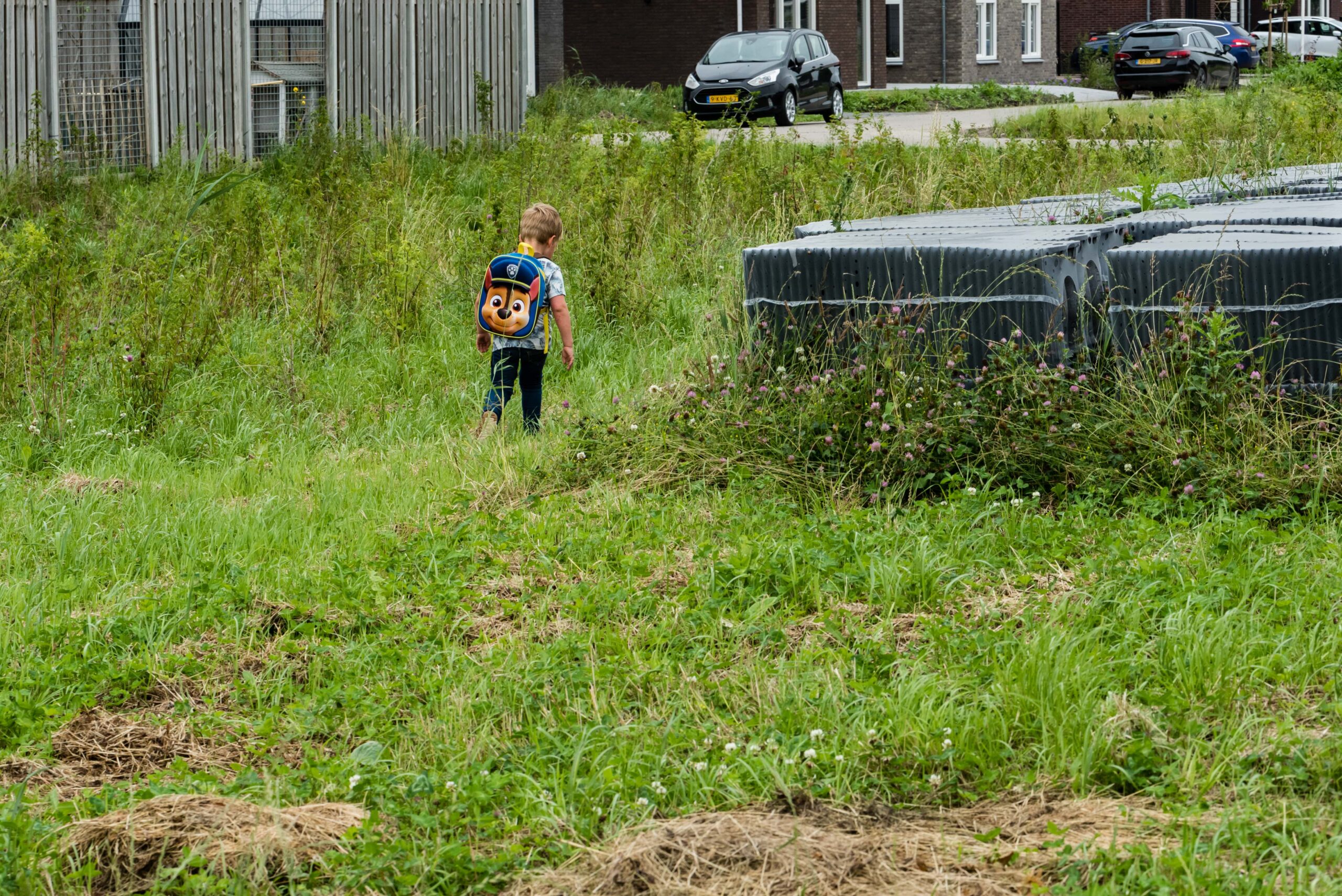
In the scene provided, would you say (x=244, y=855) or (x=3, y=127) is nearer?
(x=244, y=855)

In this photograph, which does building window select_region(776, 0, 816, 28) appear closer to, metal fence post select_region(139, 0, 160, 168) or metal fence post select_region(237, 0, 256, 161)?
metal fence post select_region(237, 0, 256, 161)

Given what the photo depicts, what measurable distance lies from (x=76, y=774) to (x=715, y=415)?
2.93m

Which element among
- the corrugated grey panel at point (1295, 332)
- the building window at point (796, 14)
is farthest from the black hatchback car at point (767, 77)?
the corrugated grey panel at point (1295, 332)

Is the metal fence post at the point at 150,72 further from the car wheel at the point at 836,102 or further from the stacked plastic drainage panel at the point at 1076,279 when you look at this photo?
the car wheel at the point at 836,102

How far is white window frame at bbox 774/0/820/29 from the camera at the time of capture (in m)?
33.9

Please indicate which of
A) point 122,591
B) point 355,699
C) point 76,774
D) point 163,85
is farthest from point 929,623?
point 163,85

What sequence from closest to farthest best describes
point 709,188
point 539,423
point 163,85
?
point 539,423
point 709,188
point 163,85

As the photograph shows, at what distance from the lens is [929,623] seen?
13.6ft

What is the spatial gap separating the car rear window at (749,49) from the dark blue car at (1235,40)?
13.0m

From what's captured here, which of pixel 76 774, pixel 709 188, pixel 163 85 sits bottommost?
pixel 76 774

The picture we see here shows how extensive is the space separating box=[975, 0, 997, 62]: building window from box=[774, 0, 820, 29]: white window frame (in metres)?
8.41

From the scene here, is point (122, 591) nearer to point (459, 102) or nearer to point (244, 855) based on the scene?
point (244, 855)

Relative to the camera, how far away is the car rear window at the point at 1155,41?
3197 cm

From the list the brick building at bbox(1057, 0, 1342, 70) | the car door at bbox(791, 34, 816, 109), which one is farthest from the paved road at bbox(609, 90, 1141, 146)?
the brick building at bbox(1057, 0, 1342, 70)
